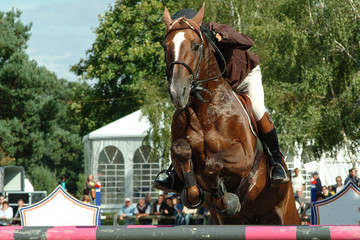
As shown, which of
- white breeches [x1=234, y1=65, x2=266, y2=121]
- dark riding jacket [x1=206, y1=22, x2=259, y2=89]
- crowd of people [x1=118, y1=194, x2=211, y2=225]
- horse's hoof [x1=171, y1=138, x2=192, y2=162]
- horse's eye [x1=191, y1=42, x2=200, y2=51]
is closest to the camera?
horse's hoof [x1=171, y1=138, x2=192, y2=162]

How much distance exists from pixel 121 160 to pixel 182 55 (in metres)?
20.1

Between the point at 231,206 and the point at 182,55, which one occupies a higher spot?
the point at 182,55

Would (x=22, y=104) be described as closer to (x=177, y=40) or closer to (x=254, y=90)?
(x=254, y=90)

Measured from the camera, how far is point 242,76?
498 cm

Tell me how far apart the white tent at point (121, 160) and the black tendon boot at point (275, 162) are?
56.6 feet

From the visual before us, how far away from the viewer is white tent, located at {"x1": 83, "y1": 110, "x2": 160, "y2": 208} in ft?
74.3

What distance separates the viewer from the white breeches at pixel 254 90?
506 centimetres

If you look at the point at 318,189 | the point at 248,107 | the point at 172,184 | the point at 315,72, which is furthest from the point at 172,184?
the point at 315,72

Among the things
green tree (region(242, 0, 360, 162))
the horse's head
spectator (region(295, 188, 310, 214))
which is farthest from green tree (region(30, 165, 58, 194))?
the horse's head

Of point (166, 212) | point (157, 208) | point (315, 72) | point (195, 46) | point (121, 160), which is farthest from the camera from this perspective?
point (121, 160)

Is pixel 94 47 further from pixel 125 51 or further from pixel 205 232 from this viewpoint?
pixel 205 232

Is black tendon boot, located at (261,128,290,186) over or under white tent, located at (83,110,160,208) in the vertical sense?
under

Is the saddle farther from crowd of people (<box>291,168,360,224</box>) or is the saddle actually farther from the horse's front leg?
crowd of people (<box>291,168,360,224</box>)

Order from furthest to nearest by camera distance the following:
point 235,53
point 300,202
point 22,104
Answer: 1. point 22,104
2. point 300,202
3. point 235,53
